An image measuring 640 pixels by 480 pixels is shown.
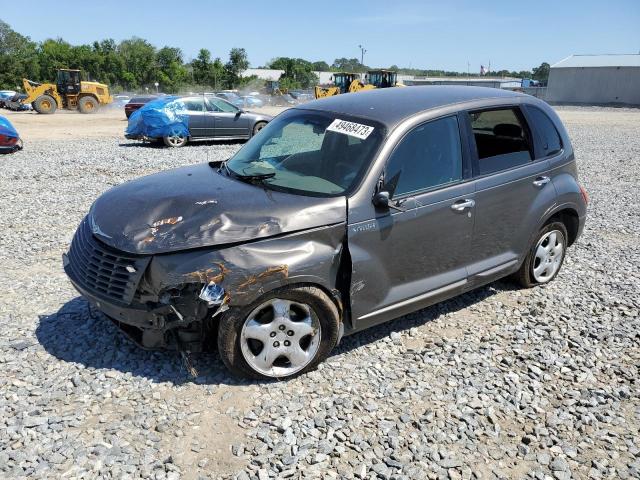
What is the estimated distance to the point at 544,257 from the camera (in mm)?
5148

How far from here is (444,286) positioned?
4199 millimetres

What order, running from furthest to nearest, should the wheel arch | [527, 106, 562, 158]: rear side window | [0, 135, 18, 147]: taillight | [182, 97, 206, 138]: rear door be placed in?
1. [182, 97, 206, 138]: rear door
2. [0, 135, 18, 147]: taillight
3. the wheel arch
4. [527, 106, 562, 158]: rear side window

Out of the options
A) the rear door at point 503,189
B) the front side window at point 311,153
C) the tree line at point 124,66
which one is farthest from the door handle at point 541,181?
the tree line at point 124,66

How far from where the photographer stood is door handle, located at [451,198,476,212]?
409 centimetres

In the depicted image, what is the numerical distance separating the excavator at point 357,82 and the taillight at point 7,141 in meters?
23.2

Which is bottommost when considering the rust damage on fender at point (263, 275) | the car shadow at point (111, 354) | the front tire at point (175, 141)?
the car shadow at point (111, 354)

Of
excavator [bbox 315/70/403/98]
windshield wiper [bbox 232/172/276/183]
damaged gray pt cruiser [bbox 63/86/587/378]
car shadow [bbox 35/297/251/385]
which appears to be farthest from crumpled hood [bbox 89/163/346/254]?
excavator [bbox 315/70/403/98]

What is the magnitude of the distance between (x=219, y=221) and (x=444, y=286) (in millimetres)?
1893

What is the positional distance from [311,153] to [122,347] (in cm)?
209

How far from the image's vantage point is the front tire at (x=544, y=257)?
5.02 metres

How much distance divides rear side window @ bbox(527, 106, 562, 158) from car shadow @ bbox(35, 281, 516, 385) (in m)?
1.79

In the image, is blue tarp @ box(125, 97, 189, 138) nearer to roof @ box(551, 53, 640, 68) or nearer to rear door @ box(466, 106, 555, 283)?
rear door @ box(466, 106, 555, 283)

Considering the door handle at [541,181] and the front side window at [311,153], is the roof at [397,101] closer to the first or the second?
the front side window at [311,153]

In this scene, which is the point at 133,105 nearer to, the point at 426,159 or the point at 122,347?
the point at 122,347
